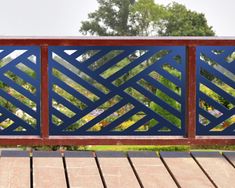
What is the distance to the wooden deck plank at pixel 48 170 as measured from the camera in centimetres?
369

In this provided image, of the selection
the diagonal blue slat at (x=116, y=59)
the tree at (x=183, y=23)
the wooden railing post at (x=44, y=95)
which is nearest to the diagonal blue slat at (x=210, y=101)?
the diagonal blue slat at (x=116, y=59)

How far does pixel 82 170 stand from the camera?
400 centimetres

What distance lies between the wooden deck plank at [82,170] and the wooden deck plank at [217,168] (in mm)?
647

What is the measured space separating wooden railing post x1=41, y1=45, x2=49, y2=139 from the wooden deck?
32 centimetres

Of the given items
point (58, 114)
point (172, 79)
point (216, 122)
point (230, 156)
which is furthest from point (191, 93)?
point (58, 114)

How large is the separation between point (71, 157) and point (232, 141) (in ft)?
3.87

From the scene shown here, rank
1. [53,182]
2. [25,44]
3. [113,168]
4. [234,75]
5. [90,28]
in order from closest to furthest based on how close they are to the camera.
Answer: [53,182], [113,168], [25,44], [234,75], [90,28]

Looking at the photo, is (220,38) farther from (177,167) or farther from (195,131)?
(177,167)

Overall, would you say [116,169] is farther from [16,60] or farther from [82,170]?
[16,60]

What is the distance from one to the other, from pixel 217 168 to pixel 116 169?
60cm

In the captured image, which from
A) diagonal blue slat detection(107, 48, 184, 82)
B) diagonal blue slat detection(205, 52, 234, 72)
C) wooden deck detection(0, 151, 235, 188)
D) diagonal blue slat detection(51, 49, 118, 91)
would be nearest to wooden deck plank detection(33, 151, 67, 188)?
wooden deck detection(0, 151, 235, 188)

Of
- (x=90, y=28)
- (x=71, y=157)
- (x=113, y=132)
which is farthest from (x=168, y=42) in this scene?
(x=90, y=28)

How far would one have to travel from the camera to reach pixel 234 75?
489cm

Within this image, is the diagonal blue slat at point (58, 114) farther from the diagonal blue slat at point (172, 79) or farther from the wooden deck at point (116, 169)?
the diagonal blue slat at point (172, 79)
